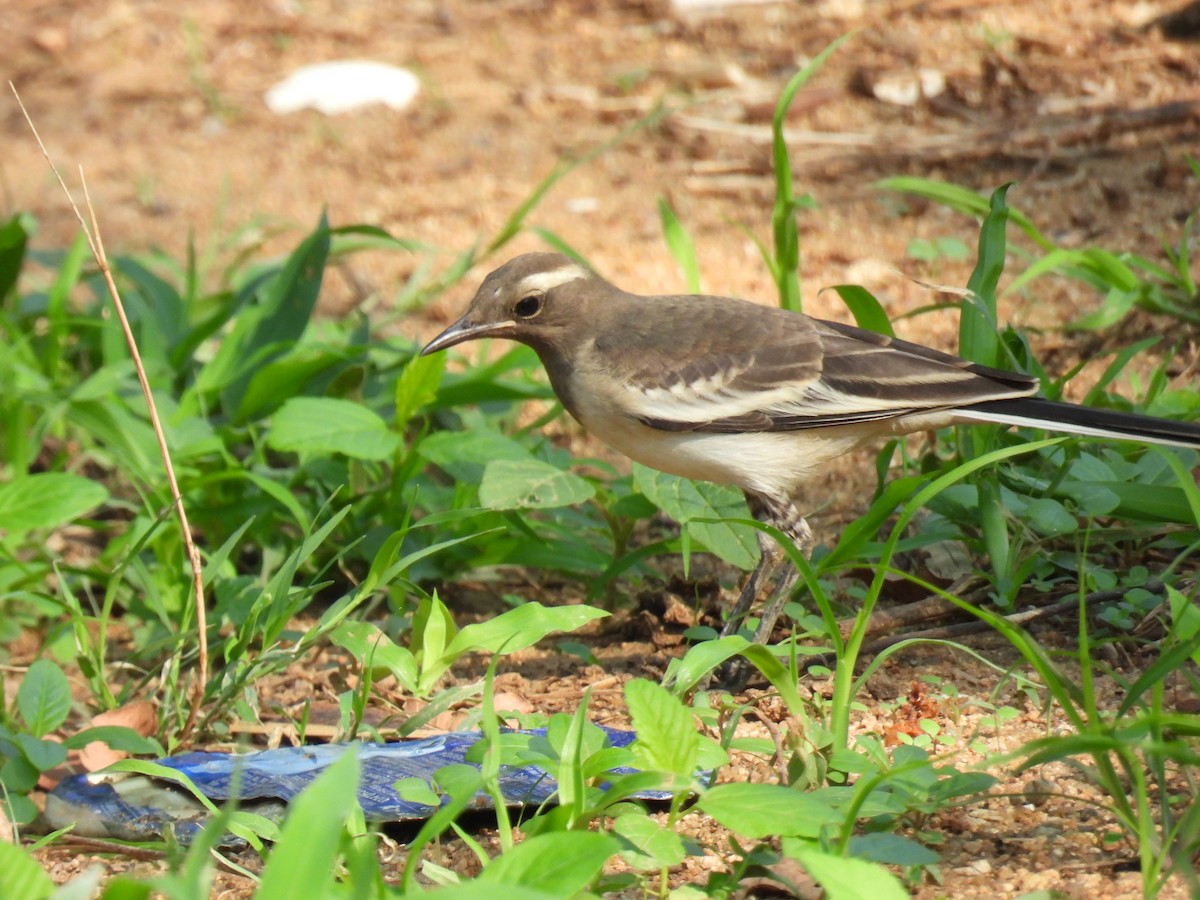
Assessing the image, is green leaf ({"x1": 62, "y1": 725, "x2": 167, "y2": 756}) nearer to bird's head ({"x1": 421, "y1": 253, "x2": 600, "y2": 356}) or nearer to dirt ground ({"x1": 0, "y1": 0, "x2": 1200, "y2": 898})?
dirt ground ({"x1": 0, "y1": 0, "x2": 1200, "y2": 898})

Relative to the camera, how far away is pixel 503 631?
411 centimetres

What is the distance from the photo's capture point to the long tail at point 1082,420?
4285 mm

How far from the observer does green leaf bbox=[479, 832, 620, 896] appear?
8.88ft

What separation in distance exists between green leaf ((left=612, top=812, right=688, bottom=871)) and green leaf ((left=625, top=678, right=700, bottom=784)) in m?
0.12

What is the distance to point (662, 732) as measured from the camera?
10.5ft

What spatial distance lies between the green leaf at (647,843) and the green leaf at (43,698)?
2065 millimetres

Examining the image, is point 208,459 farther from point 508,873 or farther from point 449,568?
point 508,873

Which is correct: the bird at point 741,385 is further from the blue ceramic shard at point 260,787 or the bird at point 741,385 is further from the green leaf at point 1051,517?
the blue ceramic shard at point 260,787

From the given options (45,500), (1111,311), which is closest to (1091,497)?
(1111,311)

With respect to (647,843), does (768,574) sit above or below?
below

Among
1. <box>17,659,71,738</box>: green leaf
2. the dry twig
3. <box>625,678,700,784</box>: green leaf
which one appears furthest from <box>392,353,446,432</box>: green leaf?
<box>625,678,700,784</box>: green leaf

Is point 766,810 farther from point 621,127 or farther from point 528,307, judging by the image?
point 621,127

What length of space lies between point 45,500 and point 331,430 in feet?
3.63

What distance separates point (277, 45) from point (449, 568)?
21.8 feet
